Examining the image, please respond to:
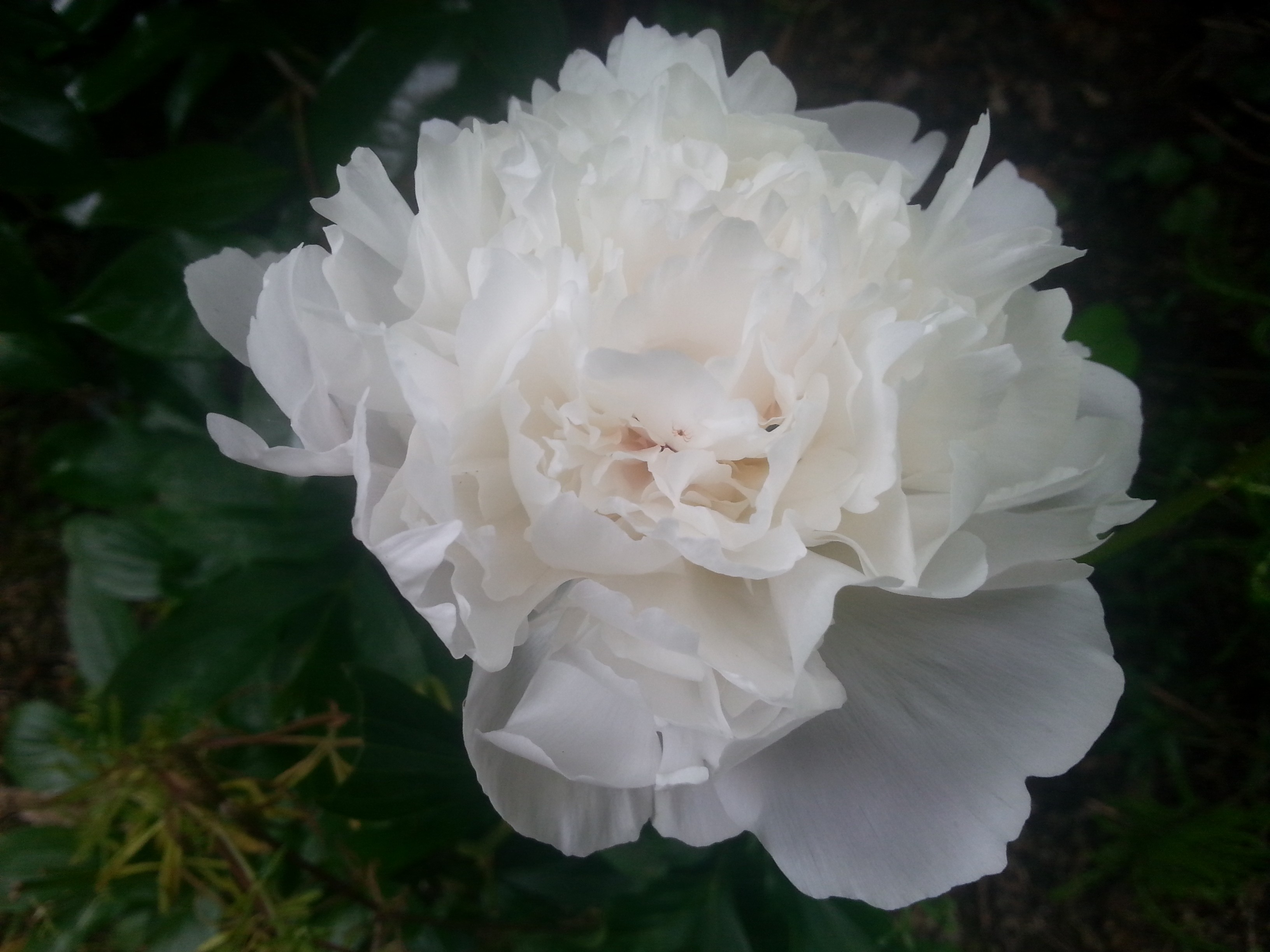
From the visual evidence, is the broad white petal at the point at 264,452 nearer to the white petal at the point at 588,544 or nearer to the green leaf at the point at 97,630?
the white petal at the point at 588,544

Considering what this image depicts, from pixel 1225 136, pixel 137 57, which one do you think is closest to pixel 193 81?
pixel 137 57

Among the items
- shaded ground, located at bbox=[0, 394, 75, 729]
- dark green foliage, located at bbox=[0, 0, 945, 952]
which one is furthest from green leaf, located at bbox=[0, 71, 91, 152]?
shaded ground, located at bbox=[0, 394, 75, 729]

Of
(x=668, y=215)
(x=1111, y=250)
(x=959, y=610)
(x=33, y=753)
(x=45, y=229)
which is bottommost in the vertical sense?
(x=33, y=753)

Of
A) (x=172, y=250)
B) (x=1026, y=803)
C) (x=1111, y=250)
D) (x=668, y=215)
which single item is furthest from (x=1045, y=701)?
(x=1111, y=250)

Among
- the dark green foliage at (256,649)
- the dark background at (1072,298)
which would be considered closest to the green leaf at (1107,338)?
the dark background at (1072,298)

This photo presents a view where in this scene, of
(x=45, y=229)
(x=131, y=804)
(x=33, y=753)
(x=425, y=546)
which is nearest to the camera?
(x=425, y=546)

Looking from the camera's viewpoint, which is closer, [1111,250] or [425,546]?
[425,546]

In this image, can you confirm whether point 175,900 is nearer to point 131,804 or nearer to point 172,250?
point 131,804
